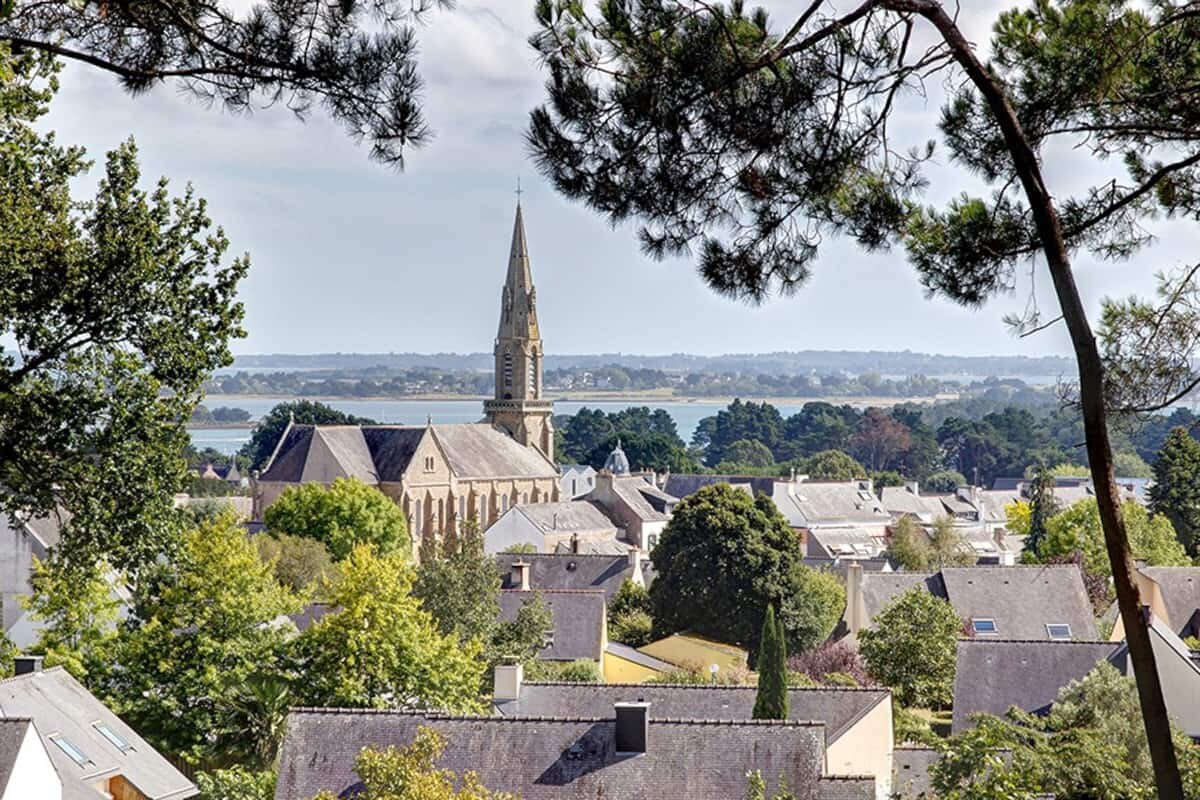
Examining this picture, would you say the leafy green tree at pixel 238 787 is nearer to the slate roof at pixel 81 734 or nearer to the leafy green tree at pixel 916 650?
the slate roof at pixel 81 734

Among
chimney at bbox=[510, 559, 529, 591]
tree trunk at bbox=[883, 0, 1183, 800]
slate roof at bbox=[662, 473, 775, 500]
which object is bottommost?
slate roof at bbox=[662, 473, 775, 500]

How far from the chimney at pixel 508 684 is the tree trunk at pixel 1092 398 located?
20.4 meters

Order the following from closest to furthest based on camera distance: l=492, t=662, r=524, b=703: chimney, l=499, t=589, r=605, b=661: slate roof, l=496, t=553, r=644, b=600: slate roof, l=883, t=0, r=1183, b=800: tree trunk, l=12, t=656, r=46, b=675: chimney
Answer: l=883, t=0, r=1183, b=800: tree trunk → l=12, t=656, r=46, b=675: chimney → l=492, t=662, r=524, b=703: chimney → l=499, t=589, r=605, b=661: slate roof → l=496, t=553, r=644, b=600: slate roof

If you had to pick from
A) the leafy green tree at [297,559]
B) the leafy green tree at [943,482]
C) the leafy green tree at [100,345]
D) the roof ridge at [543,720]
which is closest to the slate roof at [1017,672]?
the roof ridge at [543,720]

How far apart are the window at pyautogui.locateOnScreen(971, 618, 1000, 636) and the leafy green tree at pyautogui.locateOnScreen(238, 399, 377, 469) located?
6968 cm

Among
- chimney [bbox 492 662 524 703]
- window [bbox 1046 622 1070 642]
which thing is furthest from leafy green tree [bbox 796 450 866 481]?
chimney [bbox 492 662 524 703]

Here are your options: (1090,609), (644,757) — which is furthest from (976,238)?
(1090,609)

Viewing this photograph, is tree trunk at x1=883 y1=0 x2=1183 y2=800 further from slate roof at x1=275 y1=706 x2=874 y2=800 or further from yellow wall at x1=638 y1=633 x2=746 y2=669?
yellow wall at x1=638 y1=633 x2=746 y2=669

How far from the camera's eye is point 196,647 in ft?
111

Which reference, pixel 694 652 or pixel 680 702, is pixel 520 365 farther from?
pixel 680 702

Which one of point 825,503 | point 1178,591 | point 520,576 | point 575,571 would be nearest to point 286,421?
point 825,503

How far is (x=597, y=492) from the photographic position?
91.5 meters

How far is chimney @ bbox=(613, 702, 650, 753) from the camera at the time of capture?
24.5m

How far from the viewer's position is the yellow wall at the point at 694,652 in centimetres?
4831
